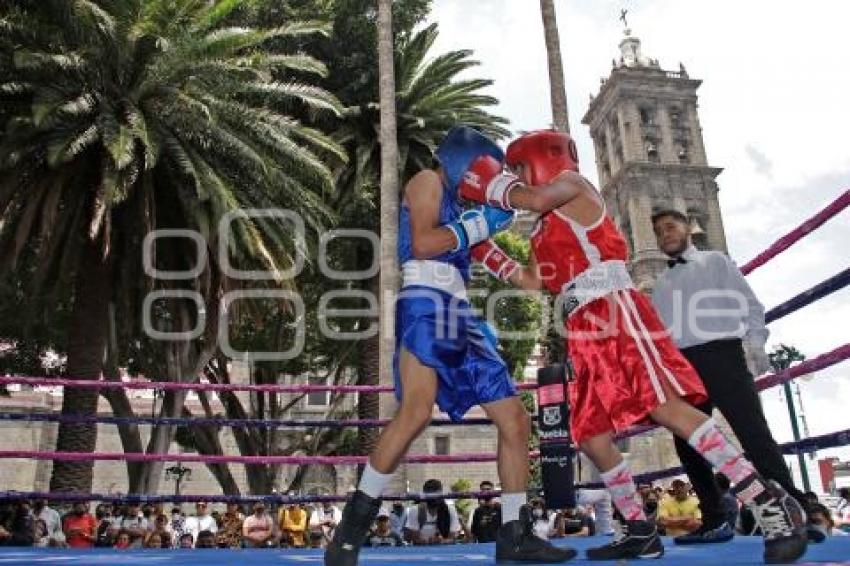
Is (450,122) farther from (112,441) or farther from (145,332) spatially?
(112,441)

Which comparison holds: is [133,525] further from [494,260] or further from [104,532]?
[494,260]

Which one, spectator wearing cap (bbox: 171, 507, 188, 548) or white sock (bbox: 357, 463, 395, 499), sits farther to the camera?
spectator wearing cap (bbox: 171, 507, 188, 548)

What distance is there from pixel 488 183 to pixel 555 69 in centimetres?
839

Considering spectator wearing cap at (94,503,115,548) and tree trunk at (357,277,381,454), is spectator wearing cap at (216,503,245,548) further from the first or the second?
tree trunk at (357,277,381,454)

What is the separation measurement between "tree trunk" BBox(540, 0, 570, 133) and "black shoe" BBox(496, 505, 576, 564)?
25.2ft

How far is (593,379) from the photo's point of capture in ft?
10.8

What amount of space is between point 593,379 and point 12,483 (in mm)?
38159

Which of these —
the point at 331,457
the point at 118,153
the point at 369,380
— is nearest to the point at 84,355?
the point at 118,153

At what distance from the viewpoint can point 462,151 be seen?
328cm

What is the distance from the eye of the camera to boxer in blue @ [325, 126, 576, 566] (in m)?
3.09

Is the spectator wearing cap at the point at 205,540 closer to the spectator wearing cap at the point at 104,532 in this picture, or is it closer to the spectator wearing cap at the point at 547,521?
the spectator wearing cap at the point at 104,532

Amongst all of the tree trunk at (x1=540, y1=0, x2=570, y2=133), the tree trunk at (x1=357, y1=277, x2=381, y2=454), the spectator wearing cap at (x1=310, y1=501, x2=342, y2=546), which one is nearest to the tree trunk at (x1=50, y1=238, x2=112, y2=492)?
the spectator wearing cap at (x1=310, y1=501, x2=342, y2=546)

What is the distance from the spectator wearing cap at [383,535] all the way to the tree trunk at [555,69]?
5.76m

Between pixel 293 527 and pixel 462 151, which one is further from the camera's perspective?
pixel 293 527
